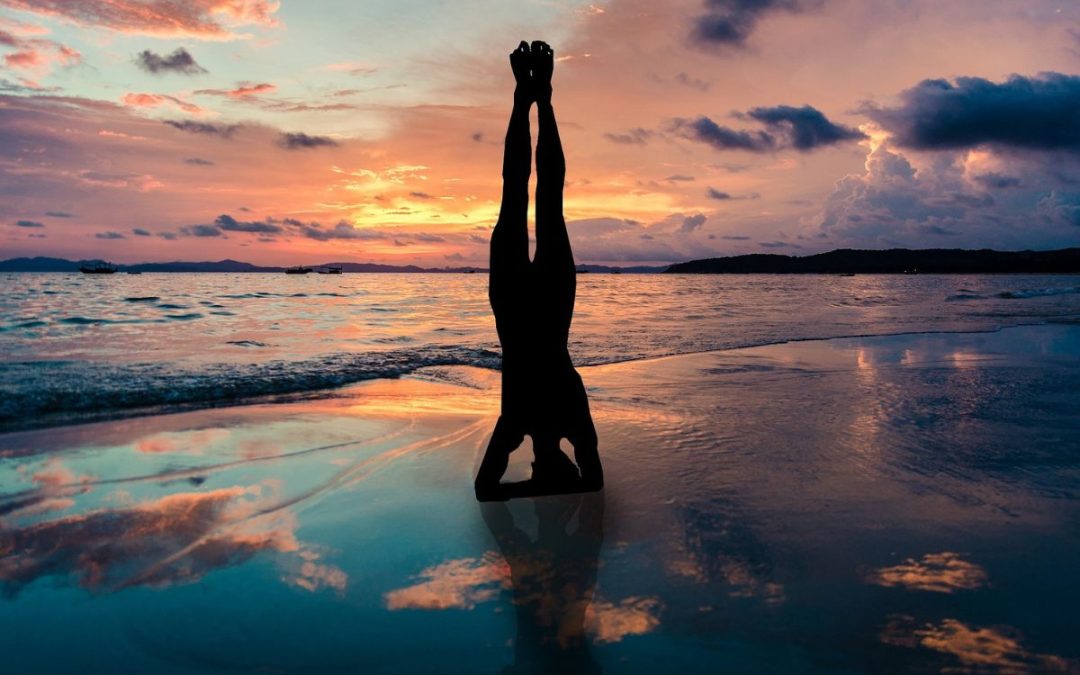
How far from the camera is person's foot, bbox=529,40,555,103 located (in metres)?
4.97

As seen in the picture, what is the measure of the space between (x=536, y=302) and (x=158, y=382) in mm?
9129

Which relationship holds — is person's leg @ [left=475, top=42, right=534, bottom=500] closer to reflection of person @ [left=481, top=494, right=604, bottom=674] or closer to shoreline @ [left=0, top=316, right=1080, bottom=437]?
reflection of person @ [left=481, top=494, right=604, bottom=674]

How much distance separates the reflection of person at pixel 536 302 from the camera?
495 cm

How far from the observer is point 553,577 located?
3.80 meters

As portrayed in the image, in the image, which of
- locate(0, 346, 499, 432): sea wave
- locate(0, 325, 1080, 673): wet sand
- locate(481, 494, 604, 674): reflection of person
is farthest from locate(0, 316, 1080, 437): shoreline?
locate(481, 494, 604, 674): reflection of person

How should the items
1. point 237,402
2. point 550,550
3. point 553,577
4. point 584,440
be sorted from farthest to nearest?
point 237,402, point 584,440, point 550,550, point 553,577

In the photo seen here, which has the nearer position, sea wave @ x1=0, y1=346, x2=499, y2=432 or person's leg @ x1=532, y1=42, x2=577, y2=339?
person's leg @ x1=532, y1=42, x2=577, y2=339

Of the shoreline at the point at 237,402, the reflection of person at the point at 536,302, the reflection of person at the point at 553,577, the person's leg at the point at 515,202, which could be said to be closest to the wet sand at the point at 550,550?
the reflection of person at the point at 553,577

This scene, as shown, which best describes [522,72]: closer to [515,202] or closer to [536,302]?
[515,202]

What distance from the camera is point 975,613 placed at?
3.31 meters

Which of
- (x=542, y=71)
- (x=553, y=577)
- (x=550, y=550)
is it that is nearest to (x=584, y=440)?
(x=550, y=550)

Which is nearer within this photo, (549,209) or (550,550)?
(550,550)

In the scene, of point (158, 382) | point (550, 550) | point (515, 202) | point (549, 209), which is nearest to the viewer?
point (550, 550)

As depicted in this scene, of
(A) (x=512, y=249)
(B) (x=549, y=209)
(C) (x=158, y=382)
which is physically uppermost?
(B) (x=549, y=209)
